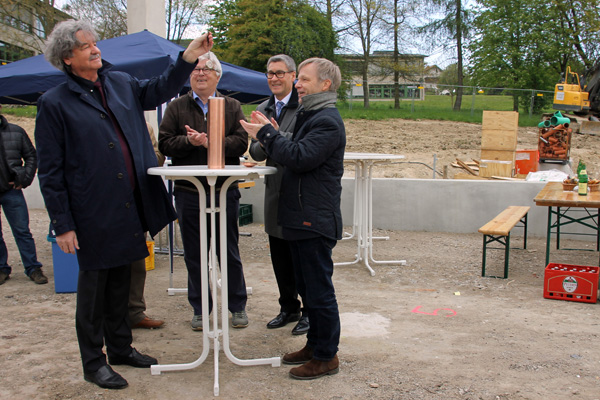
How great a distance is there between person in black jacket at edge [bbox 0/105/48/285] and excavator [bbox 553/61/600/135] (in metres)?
16.5

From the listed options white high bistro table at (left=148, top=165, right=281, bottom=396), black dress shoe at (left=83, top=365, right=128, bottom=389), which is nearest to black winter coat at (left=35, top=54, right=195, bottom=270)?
white high bistro table at (left=148, top=165, right=281, bottom=396)

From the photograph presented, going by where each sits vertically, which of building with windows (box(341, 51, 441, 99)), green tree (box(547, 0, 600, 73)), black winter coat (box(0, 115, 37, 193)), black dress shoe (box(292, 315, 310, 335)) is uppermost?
green tree (box(547, 0, 600, 73))

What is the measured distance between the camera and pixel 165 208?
10.8 feet

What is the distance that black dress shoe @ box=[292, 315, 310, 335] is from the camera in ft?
13.0

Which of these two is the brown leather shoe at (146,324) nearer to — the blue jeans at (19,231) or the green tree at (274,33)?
the blue jeans at (19,231)

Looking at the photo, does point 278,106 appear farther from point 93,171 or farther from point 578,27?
point 578,27

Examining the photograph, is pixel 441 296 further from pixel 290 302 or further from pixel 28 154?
pixel 28 154

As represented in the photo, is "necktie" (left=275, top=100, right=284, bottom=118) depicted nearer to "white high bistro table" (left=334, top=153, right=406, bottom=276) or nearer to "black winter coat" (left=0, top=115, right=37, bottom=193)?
"white high bistro table" (left=334, top=153, right=406, bottom=276)

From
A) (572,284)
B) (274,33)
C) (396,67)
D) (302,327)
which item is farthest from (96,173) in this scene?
(396,67)

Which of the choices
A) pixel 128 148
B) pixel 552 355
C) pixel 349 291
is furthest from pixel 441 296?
pixel 128 148

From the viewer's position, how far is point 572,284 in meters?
4.84

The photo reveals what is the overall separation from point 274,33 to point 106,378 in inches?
1010

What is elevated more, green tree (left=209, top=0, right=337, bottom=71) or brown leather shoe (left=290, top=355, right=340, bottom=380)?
green tree (left=209, top=0, right=337, bottom=71)

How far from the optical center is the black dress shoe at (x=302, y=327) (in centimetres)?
396
